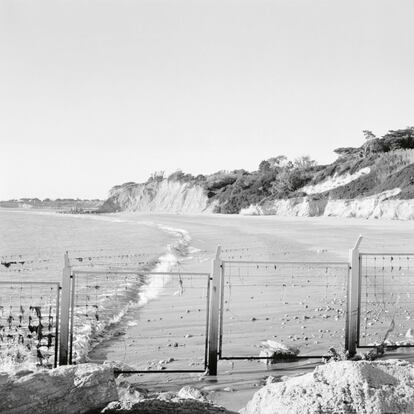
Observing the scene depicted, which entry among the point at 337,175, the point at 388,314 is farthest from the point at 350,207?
the point at 388,314

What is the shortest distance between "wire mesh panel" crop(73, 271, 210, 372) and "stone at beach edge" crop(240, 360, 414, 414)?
2.40m

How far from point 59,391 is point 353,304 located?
4436 millimetres

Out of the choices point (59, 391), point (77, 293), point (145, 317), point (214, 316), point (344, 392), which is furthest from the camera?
point (77, 293)

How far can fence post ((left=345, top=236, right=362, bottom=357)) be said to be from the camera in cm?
742

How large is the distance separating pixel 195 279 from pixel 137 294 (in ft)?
6.67

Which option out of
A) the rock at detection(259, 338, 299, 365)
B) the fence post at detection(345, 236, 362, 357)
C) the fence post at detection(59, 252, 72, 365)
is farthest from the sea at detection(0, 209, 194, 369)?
the fence post at detection(345, 236, 362, 357)

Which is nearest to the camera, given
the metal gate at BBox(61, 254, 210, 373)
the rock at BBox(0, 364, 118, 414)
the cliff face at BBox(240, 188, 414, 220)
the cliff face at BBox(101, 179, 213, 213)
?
the rock at BBox(0, 364, 118, 414)

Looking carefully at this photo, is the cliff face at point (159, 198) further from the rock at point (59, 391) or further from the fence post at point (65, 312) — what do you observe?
the rock at point (59, 391)

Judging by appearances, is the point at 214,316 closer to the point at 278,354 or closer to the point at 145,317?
the point at 278,354

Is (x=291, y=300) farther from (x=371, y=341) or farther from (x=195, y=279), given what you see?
(x=195, y=279)

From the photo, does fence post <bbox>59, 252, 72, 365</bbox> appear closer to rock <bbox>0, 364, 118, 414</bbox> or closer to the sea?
the sea

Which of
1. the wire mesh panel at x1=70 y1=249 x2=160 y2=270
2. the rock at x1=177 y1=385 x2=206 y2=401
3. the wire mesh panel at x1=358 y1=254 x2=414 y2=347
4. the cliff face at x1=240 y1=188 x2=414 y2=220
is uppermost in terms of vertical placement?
the cliff face at x1=240 y1=188 x2=414 y2=220

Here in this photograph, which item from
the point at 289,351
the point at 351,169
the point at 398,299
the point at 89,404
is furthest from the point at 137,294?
the point at 351,169

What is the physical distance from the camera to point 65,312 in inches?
258
